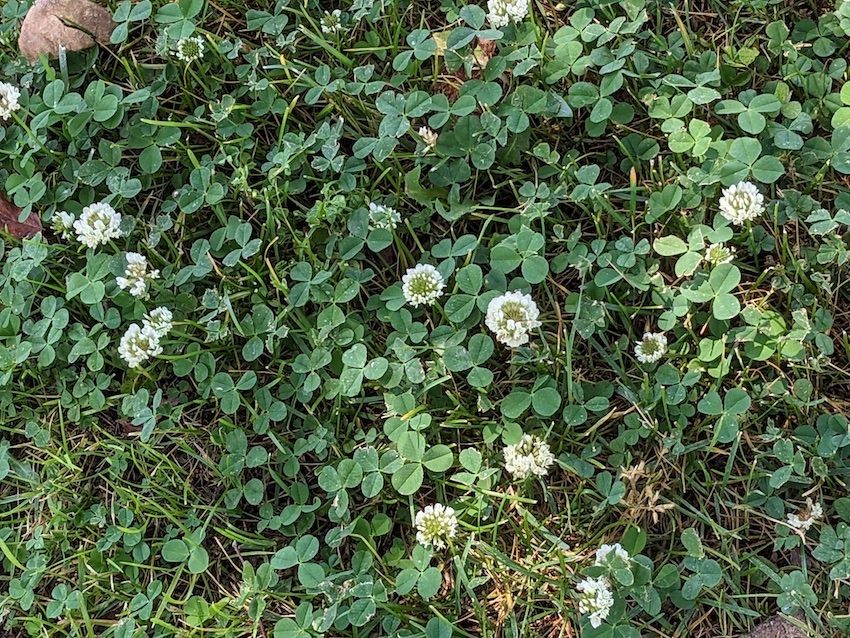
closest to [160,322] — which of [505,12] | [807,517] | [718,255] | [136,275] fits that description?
[136,275]

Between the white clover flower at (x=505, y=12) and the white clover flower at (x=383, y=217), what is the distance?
2.19ft

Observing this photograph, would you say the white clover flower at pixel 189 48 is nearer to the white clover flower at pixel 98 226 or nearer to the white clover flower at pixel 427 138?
the white clover flower at pixel 98 226

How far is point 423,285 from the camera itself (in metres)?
2.26

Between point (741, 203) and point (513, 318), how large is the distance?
0.72 m

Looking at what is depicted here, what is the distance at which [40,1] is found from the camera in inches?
105

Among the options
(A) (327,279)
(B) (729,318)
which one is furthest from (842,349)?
(A) (327,279)

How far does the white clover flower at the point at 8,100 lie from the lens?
258 cm

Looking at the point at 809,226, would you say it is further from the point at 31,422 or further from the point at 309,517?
the point at 31,422

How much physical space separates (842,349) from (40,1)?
2.78m

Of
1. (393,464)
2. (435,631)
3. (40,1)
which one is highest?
(40,1)

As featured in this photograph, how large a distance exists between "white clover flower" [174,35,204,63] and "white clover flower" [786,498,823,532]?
7.42 ft

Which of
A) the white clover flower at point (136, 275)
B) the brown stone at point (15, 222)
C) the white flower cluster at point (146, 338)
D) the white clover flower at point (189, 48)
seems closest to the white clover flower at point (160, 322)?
the white flower cluster at point (146, 338)

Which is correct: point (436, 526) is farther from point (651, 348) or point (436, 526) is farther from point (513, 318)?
point (651, 348)

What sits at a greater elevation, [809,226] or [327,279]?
[809,226]
